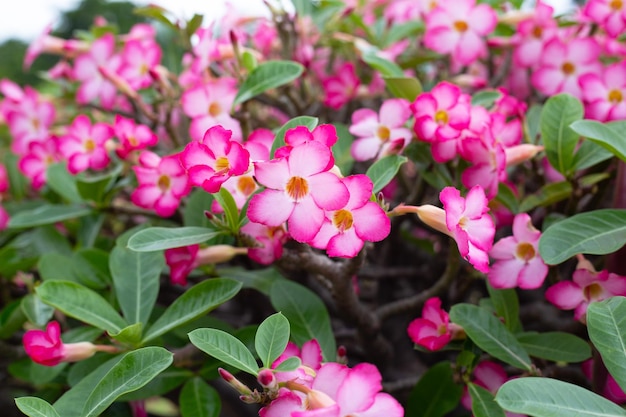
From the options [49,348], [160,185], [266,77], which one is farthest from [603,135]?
[49,348]

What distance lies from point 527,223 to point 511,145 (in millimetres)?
142

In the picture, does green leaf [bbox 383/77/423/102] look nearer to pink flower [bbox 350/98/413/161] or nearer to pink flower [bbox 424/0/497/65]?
pink flower [bbox 350/98/413/161]

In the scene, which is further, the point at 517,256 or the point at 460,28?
the point at 460,28

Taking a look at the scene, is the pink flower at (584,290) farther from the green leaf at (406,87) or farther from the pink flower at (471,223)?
the green leaf at (406,87)

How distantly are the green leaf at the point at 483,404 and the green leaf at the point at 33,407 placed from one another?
0.44 m

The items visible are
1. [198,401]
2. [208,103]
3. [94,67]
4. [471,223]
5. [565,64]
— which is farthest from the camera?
[94,67]

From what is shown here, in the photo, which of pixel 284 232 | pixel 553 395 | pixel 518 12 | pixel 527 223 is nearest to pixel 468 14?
pixel 518 12

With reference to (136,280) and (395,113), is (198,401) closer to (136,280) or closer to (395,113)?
(136,280)

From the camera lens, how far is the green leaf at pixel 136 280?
0.80 m

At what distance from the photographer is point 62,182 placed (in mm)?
1048

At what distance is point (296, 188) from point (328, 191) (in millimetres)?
33

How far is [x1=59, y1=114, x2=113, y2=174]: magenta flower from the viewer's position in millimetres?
964

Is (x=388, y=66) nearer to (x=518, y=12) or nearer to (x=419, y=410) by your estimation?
(x=518, y=12)

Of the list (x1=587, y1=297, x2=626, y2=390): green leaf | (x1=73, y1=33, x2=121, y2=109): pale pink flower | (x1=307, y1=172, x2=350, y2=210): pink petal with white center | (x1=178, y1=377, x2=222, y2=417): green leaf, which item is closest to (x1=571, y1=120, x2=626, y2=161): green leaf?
(x1=587, y1=297, x2=626, y2=390): green leaf
